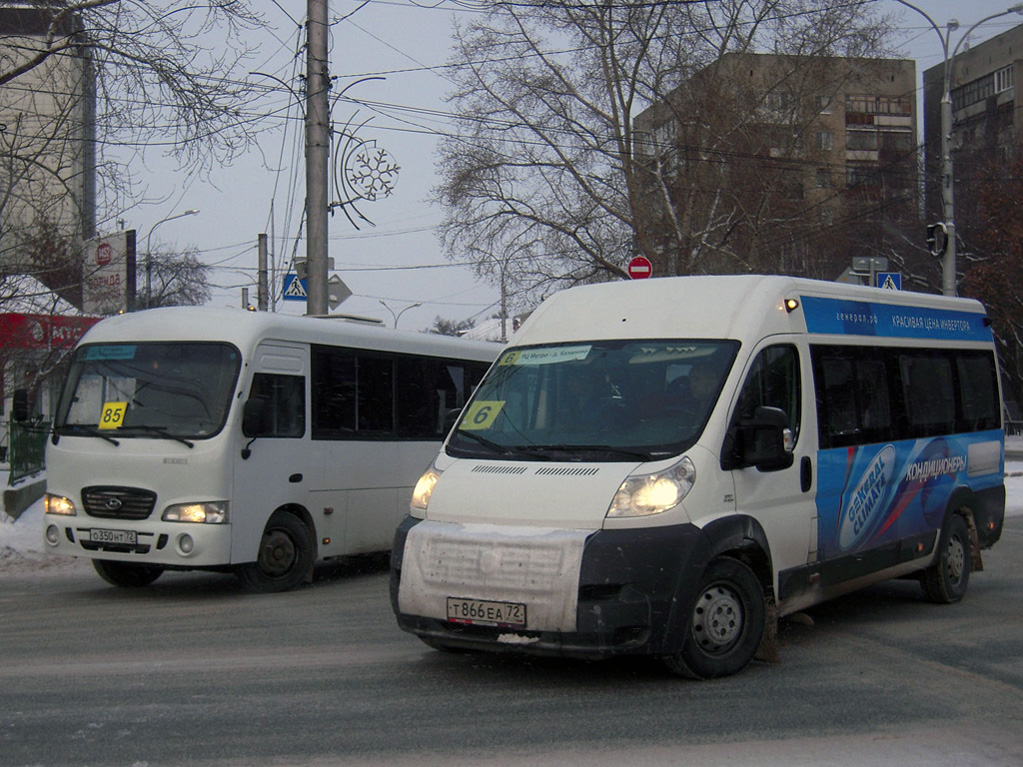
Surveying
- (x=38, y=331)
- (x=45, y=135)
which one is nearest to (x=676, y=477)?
(x=45, y=135)

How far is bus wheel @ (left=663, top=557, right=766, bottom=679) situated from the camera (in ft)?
21.7

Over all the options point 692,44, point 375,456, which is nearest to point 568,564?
point 375,456

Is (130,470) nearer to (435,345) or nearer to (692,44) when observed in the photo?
(435,345)

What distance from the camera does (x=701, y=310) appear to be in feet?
24.7

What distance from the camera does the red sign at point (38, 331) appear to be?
21.4m

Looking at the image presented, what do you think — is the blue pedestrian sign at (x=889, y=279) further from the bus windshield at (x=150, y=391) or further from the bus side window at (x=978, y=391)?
the bus windshield at (x=150, y=391)

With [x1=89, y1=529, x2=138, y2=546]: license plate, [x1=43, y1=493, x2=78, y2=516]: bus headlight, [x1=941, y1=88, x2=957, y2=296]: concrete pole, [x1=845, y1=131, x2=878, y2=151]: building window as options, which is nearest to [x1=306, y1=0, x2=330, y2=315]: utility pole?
[x1=43, y1=493, x2=78, y2=516]: bus headlight

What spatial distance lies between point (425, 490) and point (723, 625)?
74.6 inches

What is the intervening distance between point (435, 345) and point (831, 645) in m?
6.71

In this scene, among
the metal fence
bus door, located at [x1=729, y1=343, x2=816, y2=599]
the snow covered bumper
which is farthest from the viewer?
the metal fence

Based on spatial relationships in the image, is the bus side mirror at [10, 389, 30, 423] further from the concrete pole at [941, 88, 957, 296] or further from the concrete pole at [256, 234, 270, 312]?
the concrete pole at [256, 234, 270, 312]

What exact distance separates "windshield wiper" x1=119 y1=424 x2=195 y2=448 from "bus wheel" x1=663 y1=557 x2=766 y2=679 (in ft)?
17.4

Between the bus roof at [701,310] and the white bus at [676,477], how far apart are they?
1 centimetres

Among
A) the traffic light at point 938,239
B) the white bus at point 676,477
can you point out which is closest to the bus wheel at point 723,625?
the white bus at point 676,477
